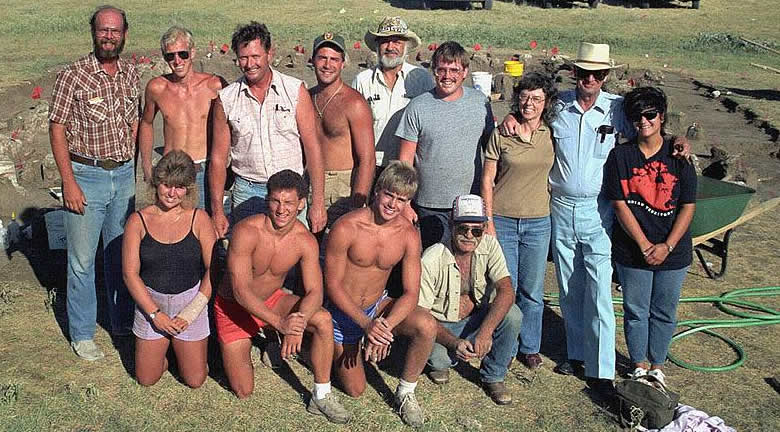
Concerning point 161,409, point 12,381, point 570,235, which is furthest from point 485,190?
point 12,381

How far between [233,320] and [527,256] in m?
1.80

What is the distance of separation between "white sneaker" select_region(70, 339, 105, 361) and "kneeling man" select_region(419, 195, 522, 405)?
214 centimetres

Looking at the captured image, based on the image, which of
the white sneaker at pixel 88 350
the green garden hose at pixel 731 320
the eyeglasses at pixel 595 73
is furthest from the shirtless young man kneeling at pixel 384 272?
the green garden hose at pixel 731 320

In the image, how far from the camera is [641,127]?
4.61 m

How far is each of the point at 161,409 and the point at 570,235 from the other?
8.43ft

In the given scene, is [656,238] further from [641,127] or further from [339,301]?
[339,301]

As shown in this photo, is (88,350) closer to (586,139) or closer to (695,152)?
(586,139)

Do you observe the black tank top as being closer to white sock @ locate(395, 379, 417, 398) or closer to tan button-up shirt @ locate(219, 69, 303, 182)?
tan button-up shirt @ locate(219, 69, 303, 182)

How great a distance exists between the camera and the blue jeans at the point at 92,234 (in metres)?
5.19

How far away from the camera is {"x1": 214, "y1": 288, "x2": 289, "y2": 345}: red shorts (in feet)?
16.1

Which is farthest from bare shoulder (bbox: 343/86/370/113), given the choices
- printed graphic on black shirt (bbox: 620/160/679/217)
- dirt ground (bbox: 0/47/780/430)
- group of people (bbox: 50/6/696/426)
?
dirt ground (bbox: 0/47/780/430)

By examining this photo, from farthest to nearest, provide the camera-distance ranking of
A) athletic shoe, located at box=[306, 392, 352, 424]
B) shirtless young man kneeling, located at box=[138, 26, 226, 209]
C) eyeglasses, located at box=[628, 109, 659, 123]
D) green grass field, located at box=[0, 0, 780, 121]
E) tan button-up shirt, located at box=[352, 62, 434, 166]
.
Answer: green grass field, located at box=[0, 0, 780, 121] → tan button-up shirt, located at box=[352, 62, 434, 166] → shirtless young man kneeling, located at box=[138, 26, 226, 209] → athletic shoe, located at box=[306, 392, 352, 424] → eyeglasses, located at box=[628, 109, 659, 123]

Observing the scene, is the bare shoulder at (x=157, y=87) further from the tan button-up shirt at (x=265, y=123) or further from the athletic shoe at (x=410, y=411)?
the athletic shoe at (x=410, y=411)

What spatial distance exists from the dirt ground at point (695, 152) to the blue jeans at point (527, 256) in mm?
436
